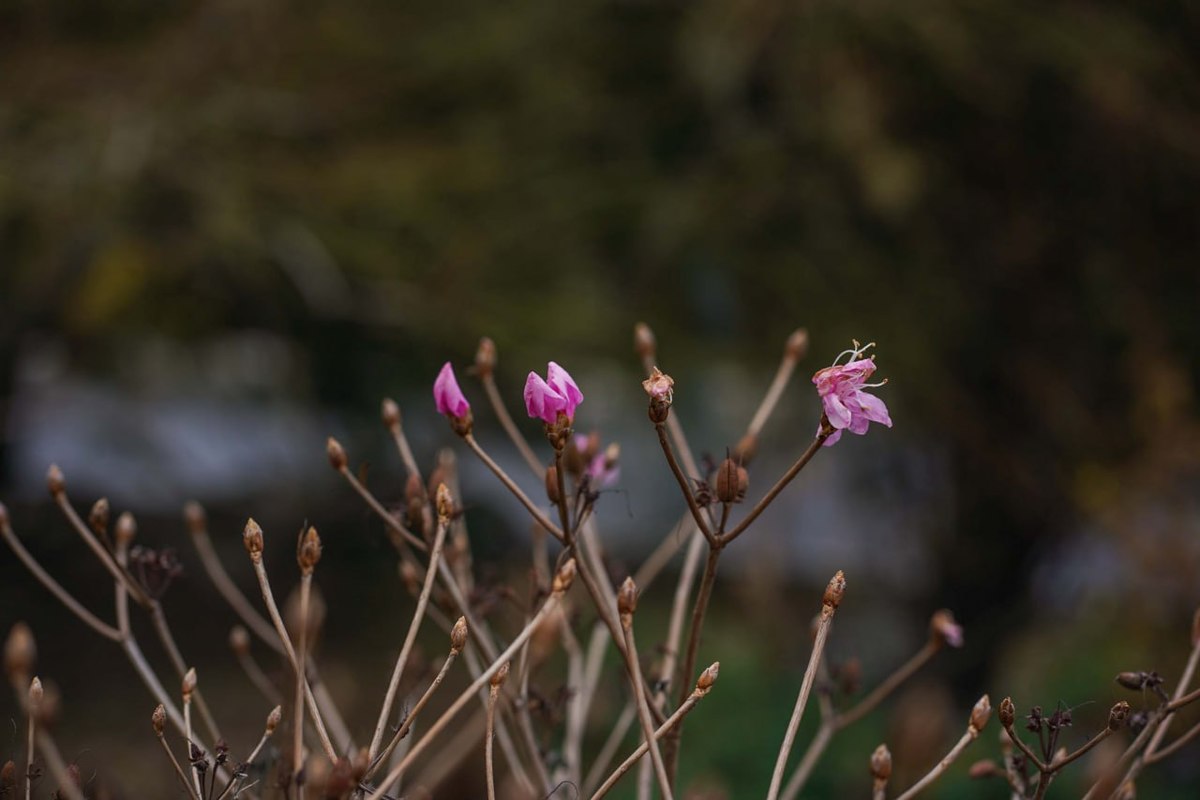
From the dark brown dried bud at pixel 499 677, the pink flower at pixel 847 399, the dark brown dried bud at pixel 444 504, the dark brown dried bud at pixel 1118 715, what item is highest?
the pink flower at pixel 847 399

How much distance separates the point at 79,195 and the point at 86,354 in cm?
62

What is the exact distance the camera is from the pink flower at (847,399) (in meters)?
0.70

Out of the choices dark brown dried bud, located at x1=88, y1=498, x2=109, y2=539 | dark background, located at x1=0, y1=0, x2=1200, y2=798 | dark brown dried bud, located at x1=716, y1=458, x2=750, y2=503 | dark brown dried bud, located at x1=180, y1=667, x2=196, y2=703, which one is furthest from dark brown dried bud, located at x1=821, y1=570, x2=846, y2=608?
dark background, located at x1=0, y1=0, x2=1200, y2=798

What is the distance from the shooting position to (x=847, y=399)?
0.72m

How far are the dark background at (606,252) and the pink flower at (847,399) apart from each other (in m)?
1.52

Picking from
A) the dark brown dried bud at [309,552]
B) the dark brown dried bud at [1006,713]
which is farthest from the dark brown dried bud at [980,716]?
the dark brown dried bud at [309,552]

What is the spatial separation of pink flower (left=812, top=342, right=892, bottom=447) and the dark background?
152cm

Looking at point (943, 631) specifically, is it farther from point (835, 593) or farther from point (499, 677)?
point (499, 677)

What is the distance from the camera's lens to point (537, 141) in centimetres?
271

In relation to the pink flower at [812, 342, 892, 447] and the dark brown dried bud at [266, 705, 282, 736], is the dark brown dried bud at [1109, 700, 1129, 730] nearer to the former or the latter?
the pink flower at [812, 342, 892, 447]

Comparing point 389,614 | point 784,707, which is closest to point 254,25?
point 389,614

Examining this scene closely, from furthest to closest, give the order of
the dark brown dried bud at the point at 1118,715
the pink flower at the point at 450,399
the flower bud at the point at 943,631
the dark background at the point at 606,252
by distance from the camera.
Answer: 1. the dark background at the point at 606,252
2. the flower bud at the point at 943,631
3. the pink flower at the point at 450,399
4. the dark brown dried bud at the point at 1118,715

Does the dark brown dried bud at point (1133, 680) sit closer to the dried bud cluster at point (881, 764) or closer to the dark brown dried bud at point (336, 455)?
the dried bud cluster at point (881, 764)

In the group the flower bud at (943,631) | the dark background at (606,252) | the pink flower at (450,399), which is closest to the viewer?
the pink flower at (450,399)
